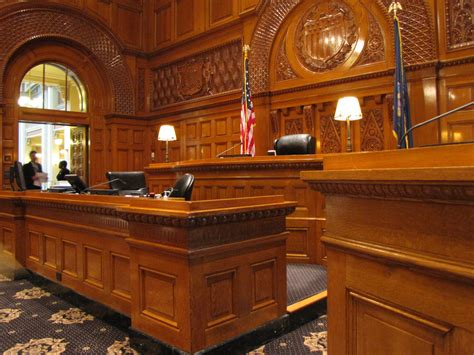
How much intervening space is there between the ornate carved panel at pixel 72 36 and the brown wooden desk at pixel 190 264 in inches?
227

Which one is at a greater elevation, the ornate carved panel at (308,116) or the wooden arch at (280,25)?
the wooden arch at (280,25)

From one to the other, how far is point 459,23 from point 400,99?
1.20m

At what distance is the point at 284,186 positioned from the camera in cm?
354

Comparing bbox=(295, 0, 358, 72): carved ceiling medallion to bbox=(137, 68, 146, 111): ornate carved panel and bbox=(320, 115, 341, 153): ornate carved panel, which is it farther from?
bbox=(137, 68, 146, 111): ornate carved panel

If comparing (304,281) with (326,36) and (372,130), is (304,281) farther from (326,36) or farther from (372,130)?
(326,36)

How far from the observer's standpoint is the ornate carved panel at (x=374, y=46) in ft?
16.2

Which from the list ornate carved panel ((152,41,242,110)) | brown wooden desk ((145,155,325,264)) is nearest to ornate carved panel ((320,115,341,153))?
ornate carved panel ((152,41,242,110))

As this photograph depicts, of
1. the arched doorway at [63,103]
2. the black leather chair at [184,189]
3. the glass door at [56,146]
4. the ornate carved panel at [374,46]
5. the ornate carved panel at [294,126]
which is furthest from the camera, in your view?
the glass door at [56,146]

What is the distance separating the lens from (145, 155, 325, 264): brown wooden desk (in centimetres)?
338

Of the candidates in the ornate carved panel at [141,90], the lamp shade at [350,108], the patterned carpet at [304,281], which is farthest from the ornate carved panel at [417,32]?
the ornate carved panel at [141,90]

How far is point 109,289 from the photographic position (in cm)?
240

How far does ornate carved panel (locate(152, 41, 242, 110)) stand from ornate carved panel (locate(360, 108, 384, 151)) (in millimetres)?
2514

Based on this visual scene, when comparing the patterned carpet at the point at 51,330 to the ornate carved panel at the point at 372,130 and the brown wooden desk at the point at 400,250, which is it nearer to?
the brown wooden desk at the point at 400,250

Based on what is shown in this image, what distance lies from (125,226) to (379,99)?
395 centimetres
